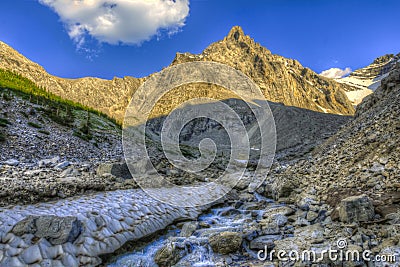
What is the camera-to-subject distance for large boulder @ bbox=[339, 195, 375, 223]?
9.45 meters

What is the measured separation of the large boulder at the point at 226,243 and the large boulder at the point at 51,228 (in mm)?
5108

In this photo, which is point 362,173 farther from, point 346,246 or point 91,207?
point 91,207

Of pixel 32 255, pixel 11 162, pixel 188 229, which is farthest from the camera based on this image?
pixel 11 162

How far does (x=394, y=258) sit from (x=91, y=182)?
14697 millimetres

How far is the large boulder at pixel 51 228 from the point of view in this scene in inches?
344

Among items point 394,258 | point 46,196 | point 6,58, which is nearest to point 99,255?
point 46,196

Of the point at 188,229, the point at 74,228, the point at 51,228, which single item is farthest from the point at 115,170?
the point at 51,228

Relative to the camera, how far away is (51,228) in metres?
9.08

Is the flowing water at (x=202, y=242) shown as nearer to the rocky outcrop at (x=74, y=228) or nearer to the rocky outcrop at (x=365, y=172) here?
the rocky outcrop at (x=74, y=228)

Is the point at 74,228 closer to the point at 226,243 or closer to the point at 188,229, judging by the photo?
the point at 188,229

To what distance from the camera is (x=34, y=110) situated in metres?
35.8

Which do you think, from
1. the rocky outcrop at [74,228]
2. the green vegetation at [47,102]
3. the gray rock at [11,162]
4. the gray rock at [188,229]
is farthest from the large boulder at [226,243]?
the green vegetation at [47,102]
